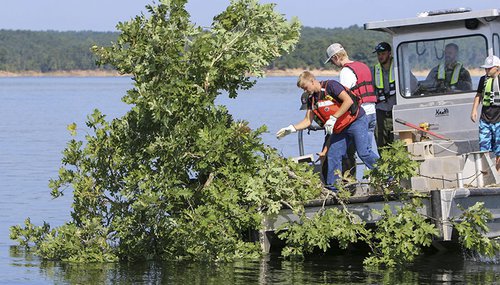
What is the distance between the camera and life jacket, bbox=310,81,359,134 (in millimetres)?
13336

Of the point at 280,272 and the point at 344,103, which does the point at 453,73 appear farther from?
the point at 280,272

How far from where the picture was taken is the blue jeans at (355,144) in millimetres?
13406

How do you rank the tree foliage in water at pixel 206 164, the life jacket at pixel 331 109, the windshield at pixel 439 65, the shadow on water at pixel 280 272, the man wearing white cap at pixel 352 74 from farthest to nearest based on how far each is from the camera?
the windshield at pixel 439 65, the man wearing white cap at pixel 352 74, the life jacket at pixel 331 109, the shadow on water at pixel 280 272, the tree foliage in water at pixel 206 164

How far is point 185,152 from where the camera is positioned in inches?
513

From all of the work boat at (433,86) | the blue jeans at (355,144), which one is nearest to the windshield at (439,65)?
the work boat at (433,86)

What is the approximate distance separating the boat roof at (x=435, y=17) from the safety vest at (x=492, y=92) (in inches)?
38.9

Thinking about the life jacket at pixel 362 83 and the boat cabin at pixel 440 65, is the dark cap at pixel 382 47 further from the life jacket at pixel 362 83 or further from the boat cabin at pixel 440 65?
the life jacket at pixel 362 83

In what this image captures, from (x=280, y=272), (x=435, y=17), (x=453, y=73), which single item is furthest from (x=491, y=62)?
(x=280, y=272)

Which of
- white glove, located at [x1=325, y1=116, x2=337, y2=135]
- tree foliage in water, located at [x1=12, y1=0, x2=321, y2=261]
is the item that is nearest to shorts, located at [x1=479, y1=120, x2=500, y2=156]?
white glove, located at [x1=325, y1=116, x2=337, y2=135]

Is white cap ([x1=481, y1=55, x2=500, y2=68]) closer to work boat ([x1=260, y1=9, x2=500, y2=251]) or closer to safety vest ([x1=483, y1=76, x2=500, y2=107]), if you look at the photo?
safety vest ([x1=483, y1=76, x2=500, y2=107])

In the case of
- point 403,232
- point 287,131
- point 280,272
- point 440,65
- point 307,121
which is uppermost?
point 440,65

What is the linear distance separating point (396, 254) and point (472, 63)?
312 centimetres

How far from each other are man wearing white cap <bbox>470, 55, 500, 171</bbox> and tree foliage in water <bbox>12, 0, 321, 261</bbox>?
198cm

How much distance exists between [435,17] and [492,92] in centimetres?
149
